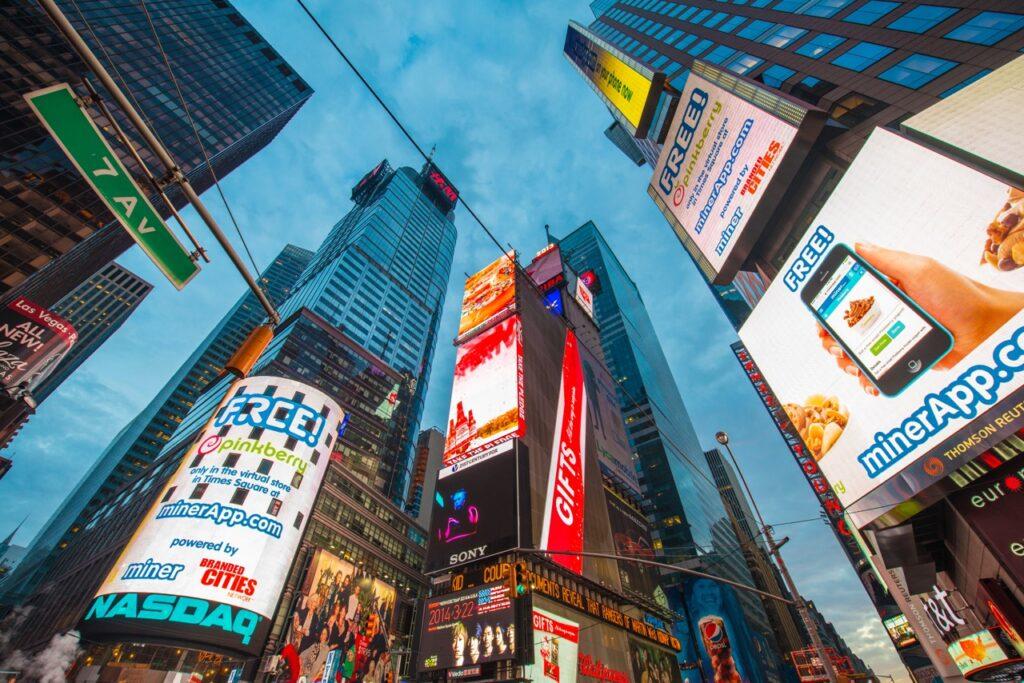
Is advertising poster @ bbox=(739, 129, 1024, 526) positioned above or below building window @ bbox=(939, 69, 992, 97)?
below

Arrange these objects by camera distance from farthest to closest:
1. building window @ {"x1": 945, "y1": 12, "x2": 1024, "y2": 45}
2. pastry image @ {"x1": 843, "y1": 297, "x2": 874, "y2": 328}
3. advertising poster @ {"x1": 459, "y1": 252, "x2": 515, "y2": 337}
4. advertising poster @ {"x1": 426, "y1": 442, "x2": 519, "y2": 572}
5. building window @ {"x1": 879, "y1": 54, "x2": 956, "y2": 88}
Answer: advertising poster @ {"x1": 459, "y1": 252, "x2": 515, "y2": 337}, advertising poster @ {"x1": 426, "y1": 442, "x2": 519, "y2": 572}, building window @ {"x1": 879, "y1": 54, "x2": 956, "y2": 88}, building window @ {"x1": 945, "y1": 12, "x2": 1024, "y2": 45}, pastry image @ {"x1": 843, "y1": 297, "x2": 874, "y2": 328}

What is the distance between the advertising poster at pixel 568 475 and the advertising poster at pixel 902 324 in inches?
654

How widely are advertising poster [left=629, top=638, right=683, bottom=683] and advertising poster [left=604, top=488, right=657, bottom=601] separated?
490cm

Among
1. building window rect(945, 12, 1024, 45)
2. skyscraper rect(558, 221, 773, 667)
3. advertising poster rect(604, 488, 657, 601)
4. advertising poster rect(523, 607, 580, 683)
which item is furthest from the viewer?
skyscraper rect(558, 221, 773, 667)

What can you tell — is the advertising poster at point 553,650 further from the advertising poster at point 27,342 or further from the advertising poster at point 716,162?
the advertising poster at point 27,342

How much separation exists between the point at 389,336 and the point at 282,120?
195ft

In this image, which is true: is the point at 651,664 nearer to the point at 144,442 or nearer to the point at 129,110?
the point at 129,110

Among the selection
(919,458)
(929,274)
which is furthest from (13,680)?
(929,274)

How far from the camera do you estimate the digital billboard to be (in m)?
21.1

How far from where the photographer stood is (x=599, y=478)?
135 feet

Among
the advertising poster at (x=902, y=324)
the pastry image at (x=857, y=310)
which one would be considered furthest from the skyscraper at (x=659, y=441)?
the pastry image at (x=857, y=310)

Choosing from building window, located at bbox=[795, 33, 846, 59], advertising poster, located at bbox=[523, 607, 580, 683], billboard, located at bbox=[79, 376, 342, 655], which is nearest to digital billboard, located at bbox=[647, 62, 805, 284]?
building window, located at bbox=[795, 33, 846, 59]

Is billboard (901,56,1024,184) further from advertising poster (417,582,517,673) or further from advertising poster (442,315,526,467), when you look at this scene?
advertising poster (417,582,517,673)

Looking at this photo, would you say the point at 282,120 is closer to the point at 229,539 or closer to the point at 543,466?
the point at 229,539
